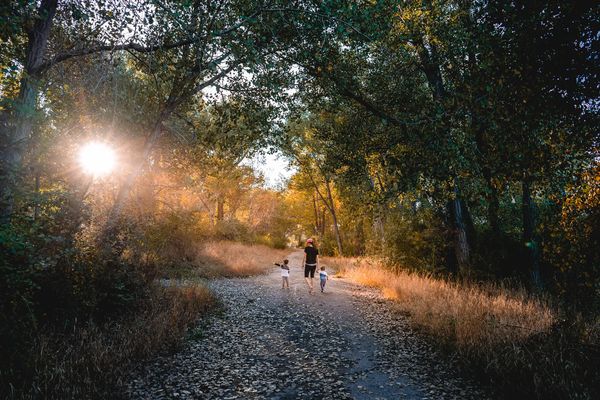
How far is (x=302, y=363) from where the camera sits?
20.6 feet

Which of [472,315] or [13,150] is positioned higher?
[13,150]

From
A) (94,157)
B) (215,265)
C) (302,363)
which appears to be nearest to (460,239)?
(302,363)

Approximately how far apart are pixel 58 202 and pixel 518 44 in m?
8.86

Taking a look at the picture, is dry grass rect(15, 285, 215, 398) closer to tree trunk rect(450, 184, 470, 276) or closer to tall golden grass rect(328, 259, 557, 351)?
tall golden grass rect(328, 259, 557, 351)

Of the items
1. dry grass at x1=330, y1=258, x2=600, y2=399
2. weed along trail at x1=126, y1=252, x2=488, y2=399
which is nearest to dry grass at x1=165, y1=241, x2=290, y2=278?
weed along trail at x1=126, y1=252, x2=488, y2=399

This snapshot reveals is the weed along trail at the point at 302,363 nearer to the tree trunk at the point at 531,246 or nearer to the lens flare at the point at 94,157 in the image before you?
the lens flare at the point at 94,157

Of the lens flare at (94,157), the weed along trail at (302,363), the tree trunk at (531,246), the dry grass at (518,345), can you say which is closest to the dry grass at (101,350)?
the weed along trail at (302,363)

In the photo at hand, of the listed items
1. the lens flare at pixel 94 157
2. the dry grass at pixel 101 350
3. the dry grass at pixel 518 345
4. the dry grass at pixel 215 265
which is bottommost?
the dry grass at pixel 215 265

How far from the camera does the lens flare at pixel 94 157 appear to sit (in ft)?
25.5

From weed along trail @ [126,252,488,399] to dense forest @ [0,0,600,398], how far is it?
0.89 metres

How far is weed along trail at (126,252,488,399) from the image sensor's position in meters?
5.14

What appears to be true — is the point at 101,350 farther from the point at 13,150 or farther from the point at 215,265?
the point at 215,265

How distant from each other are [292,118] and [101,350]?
7.78m

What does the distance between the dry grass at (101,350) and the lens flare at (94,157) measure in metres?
3.87
